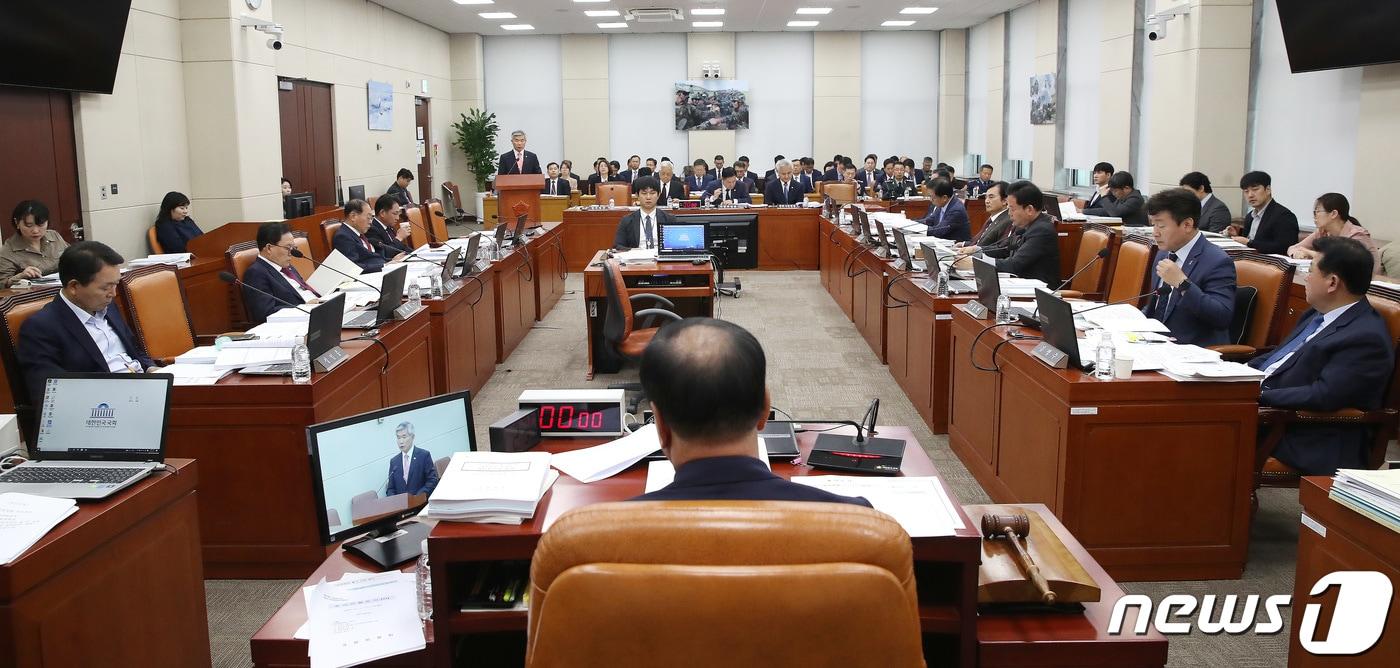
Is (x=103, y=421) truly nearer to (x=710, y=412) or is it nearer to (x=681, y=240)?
(x=710, y=412)

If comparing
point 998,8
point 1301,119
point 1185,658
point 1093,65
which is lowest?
point 1185,658

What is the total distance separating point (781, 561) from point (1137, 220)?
8.78 metres

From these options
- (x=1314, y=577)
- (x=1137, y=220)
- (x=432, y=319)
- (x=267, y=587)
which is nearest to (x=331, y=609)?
(x=267, y=587)

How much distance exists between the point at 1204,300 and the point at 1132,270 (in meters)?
0.89

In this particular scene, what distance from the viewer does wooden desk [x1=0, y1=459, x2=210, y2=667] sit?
2.01 metres

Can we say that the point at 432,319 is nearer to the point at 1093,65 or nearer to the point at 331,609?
the point at 331,609

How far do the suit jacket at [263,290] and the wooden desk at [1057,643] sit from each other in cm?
399

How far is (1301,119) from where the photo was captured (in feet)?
27.6

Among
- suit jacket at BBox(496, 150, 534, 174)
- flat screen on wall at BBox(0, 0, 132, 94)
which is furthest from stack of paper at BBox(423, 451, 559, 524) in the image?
suit jacket at BBox(496, 150, 534, 174)

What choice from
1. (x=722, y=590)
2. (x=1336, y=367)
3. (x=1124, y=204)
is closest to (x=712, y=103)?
(x=1124, y=204)

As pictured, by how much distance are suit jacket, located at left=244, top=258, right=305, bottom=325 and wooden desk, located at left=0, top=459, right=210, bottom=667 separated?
8.07 feet

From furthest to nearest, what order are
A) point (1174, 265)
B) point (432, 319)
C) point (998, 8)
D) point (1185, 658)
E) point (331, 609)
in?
point (998, 8) → point (432, 319) → point (1174, 265) → point (1185, 658) → point (331, 609)

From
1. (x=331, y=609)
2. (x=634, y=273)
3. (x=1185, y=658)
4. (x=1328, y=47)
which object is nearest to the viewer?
(x=331, y=609)

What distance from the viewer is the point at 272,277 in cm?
497
